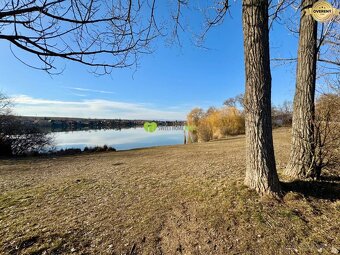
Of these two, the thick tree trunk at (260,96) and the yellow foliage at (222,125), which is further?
the yellow foliage at (222,125)

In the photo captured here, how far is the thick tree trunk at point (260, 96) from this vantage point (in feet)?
10.6

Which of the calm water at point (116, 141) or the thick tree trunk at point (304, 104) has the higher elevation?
the thick tree trunk at point (304, 104)

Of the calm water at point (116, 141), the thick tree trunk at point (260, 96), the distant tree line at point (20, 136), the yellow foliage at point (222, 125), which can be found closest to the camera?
the thick tree trunk at point (260, 96)

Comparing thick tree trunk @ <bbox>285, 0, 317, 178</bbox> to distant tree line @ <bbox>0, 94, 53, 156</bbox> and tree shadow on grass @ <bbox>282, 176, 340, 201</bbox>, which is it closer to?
tree shadow on grass @ <bbox>282, 176, 340, 201</bbox>

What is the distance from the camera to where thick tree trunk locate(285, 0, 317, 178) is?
3.76 meters

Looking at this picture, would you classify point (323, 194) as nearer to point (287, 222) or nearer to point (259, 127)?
point (287, 222)

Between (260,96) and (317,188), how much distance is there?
1732mm

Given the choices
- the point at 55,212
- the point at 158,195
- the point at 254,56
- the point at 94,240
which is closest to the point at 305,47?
the point at 254,56

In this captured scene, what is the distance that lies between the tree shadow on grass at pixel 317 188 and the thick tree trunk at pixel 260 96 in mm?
379

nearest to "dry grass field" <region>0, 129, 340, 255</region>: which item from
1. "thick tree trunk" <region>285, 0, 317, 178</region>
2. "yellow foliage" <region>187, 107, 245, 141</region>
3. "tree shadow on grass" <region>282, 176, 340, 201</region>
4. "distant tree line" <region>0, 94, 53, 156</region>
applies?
"tree shadow on grass" <region>282, 176, 340, 201</region>

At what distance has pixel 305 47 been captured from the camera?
3875 millimetres

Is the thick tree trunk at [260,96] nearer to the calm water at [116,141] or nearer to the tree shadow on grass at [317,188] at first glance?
the tree shadow on grass at [317,188]

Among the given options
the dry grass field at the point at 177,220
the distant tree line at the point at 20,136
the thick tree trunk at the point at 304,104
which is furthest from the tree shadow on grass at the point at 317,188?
the distant tree line at the point at 20,136

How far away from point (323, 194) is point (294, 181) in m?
0.42
